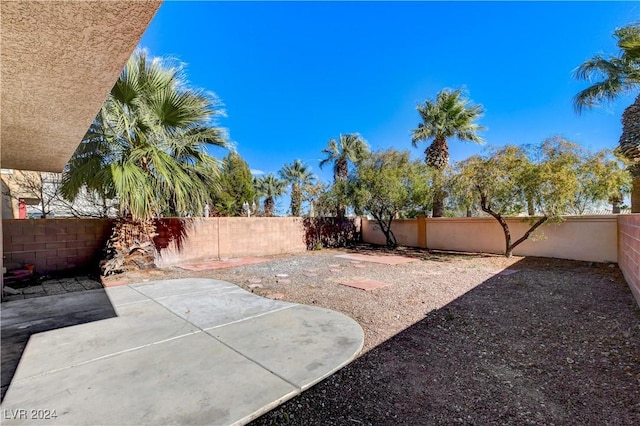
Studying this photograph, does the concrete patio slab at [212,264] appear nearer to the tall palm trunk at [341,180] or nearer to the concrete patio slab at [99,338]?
the concrete patio slab at [99,338]

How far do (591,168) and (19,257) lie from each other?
1386 centimetres

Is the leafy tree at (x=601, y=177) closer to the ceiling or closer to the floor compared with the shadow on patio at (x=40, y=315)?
closer to the ceiling

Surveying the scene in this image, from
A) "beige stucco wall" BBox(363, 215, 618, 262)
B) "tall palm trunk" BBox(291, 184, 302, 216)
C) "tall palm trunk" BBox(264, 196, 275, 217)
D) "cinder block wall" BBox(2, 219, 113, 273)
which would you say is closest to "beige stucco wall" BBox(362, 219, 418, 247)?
"beige stucco wall" BBox(363, 215, 618, 262)

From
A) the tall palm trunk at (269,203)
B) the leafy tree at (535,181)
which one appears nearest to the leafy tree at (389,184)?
the leafy tree at (535,181)

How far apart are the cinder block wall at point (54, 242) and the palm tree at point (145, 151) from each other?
892 millimetres

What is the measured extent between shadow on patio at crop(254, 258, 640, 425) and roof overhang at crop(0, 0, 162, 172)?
2.75m

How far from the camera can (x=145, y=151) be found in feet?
20.7

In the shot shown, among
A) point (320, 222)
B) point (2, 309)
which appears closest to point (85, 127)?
point (2, 309)

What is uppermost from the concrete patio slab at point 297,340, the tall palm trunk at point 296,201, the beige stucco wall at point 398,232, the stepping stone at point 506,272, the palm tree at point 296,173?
the palm tree at point 296,173

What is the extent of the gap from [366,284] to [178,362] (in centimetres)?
Answer: 400

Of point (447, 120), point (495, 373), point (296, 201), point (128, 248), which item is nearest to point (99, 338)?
point (495, 373)

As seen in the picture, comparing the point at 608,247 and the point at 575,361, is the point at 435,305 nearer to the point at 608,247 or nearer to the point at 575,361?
the point at 575,361

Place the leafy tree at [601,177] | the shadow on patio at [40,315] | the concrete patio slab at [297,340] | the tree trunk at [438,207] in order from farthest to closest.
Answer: the tree trunk at [438,207]
the leafy tree at [601,177]
the shadow on patio at [40,315]
the concrete patio slab at [297,340]

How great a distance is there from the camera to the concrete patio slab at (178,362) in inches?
79.0
